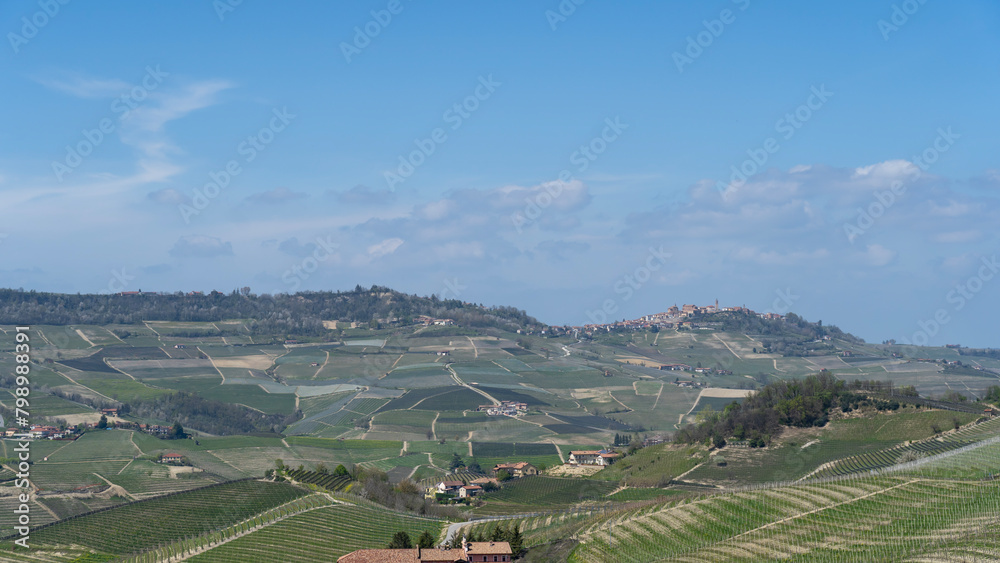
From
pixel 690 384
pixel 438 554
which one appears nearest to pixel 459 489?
pixel 438 554

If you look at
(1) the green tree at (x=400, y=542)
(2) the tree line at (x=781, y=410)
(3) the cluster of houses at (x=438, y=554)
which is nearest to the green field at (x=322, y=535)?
(1) the green tree at (x=400, y=542)

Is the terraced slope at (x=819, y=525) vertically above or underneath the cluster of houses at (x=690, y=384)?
underneath

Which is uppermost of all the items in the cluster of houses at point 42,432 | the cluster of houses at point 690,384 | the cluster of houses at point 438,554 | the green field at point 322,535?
the cluster of houses at point 690,384

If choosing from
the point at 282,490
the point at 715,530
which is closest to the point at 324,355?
the point at 282,490

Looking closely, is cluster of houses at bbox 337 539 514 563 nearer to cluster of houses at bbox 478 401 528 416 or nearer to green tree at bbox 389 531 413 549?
green tree at bbox 389 531 413 549

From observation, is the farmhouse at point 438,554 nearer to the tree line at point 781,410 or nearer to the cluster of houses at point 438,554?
the cluster of houses at point 438,554

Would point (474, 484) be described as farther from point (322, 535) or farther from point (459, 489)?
point (322, 535)

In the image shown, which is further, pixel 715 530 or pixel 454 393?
pixel 454 393

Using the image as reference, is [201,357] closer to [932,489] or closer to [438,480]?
[438,480]
